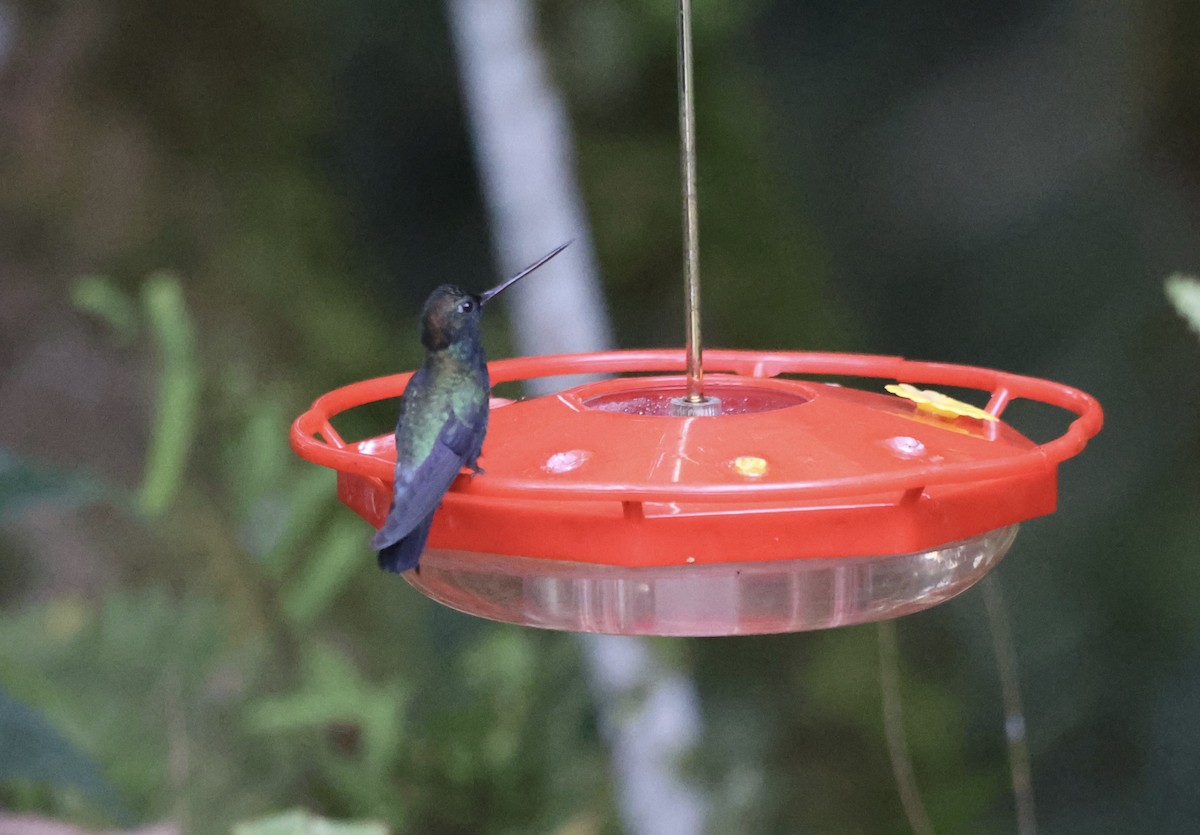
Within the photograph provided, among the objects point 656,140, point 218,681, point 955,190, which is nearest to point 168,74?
point 656,140

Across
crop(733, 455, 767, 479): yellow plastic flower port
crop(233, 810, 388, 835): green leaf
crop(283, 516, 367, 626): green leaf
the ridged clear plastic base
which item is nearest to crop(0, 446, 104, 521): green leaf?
crop(233, 810, 388, 835): green leaf

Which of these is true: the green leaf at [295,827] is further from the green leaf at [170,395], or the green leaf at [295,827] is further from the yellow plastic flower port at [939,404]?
the green leaf at [170,395]

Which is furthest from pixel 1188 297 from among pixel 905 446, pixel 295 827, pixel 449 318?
pixel 295 827

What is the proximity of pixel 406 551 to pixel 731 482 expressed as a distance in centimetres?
22

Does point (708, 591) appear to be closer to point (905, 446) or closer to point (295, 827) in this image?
point (905, 446)

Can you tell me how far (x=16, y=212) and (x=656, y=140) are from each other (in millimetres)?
1705

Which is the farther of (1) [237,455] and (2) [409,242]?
(2) [409,242]

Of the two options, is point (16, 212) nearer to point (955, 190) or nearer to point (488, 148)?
point (488, 148)

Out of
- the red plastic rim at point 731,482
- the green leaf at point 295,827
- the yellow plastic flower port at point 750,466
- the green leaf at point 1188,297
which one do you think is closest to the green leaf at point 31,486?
the green leaf at point 295,827

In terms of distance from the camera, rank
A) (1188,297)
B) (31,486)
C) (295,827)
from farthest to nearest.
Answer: (31,486)
(295,827)
(1188,297)

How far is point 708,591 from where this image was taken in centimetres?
91

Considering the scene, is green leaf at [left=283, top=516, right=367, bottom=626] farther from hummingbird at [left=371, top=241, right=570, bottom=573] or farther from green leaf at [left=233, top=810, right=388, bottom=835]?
hummingbird at [left=371, top=241, right=570, bottom=573]

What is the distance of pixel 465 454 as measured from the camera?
0.90 meters

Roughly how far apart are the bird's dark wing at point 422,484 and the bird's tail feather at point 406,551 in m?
0.01
